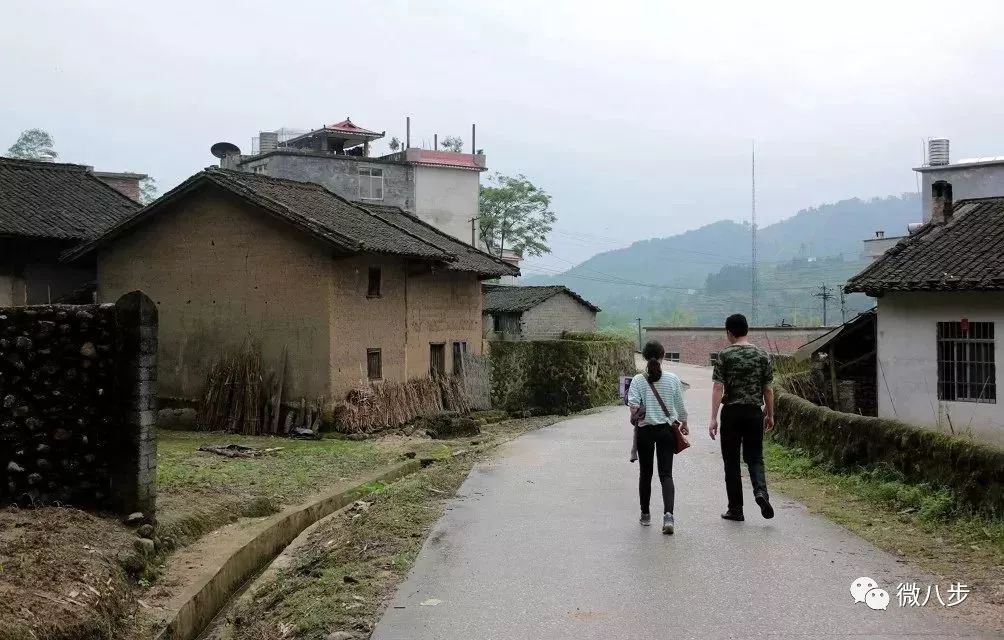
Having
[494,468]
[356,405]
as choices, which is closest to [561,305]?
[356,405]

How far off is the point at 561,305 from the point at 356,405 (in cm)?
2943

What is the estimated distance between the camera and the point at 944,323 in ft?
62.8

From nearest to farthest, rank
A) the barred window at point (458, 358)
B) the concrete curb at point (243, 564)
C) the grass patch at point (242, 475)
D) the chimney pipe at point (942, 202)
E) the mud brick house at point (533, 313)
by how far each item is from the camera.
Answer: the concrete curb at point (243, 564)
the grass patch at point (242, 475)
the chimney pipe at point (942, 202)
the barred window at point (458, 358)
the mud brick house at point (533, 313)

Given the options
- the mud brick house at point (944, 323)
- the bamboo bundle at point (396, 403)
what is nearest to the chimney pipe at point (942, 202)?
the mud brick house at point (944, 323)

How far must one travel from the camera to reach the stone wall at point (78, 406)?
875 centimetres

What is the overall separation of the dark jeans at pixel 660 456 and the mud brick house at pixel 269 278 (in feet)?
39.4

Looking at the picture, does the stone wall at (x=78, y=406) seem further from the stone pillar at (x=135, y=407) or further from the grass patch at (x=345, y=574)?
the grass patch at (x=345, y=574)

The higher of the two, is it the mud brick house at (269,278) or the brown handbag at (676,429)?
the mud brick house at (269,278)

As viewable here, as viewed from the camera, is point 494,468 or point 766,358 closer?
point 766,358


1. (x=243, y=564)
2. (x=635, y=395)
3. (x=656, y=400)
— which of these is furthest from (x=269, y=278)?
(x=656, y=400)

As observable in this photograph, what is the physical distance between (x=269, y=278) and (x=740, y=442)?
1442cm

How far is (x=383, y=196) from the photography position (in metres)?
56.2

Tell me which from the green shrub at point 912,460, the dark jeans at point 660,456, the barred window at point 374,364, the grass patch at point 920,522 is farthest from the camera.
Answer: the barred window at point 374,364

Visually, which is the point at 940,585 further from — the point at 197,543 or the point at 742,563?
the point at 197,543
